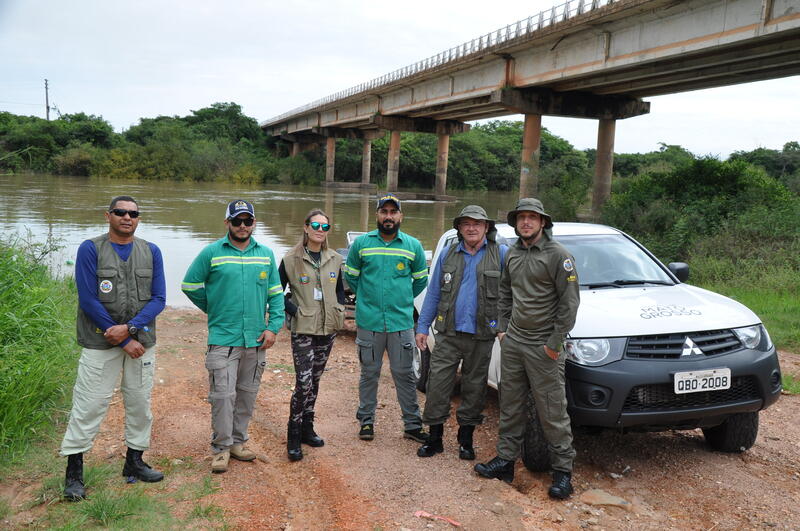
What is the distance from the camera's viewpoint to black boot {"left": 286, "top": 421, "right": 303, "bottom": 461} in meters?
4.65

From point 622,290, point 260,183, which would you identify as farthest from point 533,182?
point 260,183

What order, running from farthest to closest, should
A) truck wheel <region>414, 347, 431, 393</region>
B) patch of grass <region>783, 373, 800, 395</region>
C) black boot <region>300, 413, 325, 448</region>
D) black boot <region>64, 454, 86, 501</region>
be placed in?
1. patch of grass <region>783, 373, 800, 395</region>
2. truck wheel <region>414, 347, 431, 393</region>
3. black boot <region>300, 413, 325, 448</region>
4. black boot <region>64, 454, 86, 501</region>

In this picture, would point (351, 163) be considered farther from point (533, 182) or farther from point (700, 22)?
point (700, 22)

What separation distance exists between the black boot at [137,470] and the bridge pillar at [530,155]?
24476mm

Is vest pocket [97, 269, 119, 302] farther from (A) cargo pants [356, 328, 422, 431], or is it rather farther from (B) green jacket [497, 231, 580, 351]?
(B) green jacket [497, 231, 580, 351]

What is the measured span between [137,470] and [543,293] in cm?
289

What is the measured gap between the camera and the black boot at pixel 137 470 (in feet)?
13.6

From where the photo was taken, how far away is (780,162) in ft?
136

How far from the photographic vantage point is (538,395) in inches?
163

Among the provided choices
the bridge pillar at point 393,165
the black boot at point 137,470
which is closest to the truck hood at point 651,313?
the black boot at point 137,470

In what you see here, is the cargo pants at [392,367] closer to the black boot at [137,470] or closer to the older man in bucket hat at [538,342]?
the older man in bucket hat at [538,342]

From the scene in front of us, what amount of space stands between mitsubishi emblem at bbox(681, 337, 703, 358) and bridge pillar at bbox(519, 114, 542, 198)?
77.2 feet

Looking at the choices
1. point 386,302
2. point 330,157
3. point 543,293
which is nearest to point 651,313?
point 543,293

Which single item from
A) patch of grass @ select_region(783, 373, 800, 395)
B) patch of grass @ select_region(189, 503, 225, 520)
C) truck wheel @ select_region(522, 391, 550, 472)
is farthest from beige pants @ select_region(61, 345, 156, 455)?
patch of grass @ select_region(783, 373, 800, 395)
